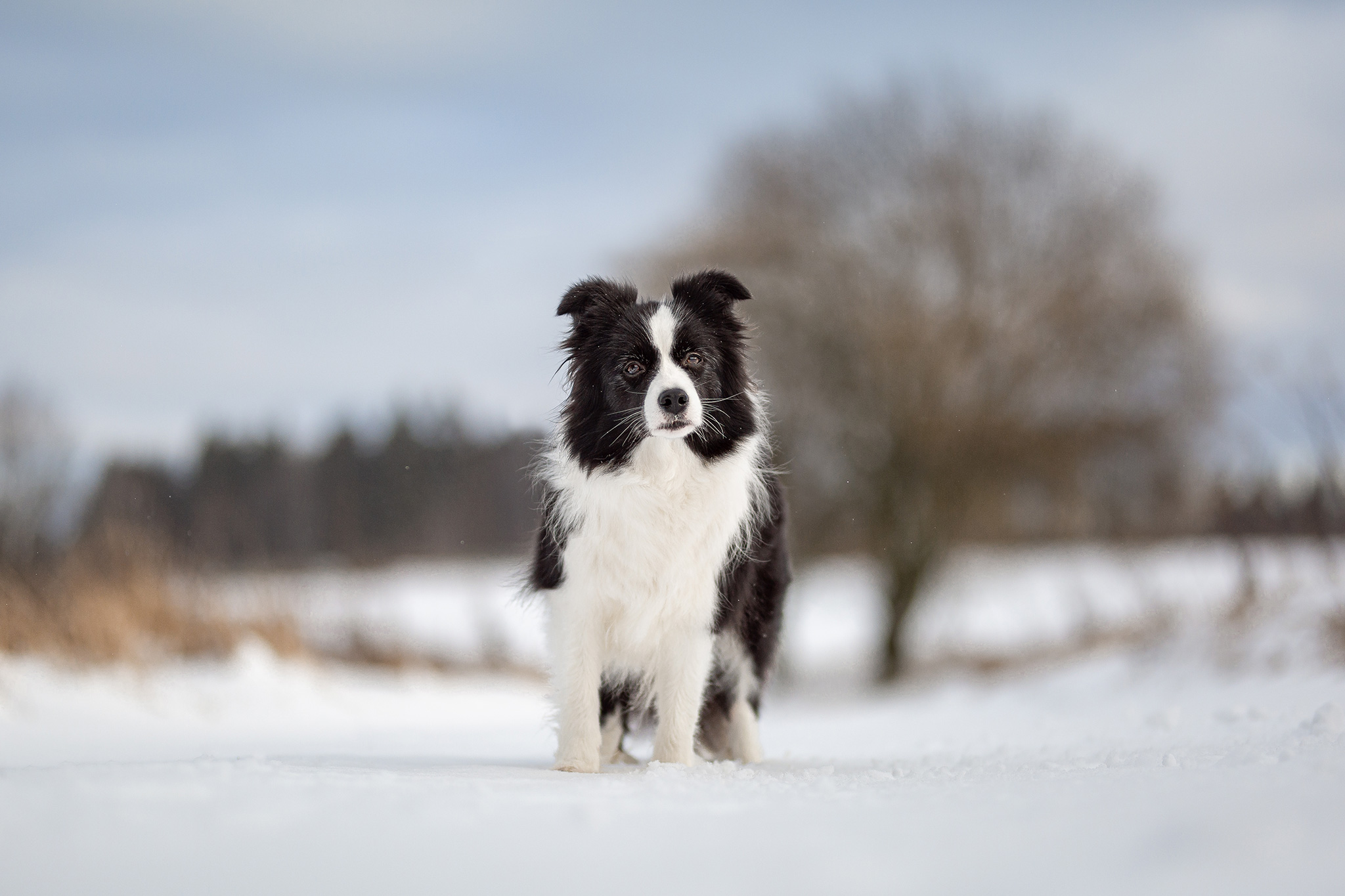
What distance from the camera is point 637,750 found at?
473cm

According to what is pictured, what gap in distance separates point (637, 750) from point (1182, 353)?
12.9 meters

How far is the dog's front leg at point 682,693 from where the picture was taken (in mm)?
4035

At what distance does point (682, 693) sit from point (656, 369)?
128 cm

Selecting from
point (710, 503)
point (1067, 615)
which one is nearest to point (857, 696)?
point (1067, 615)

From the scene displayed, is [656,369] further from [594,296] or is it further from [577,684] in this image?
[577,684]

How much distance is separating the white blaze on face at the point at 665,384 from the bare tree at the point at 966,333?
10.7 meters

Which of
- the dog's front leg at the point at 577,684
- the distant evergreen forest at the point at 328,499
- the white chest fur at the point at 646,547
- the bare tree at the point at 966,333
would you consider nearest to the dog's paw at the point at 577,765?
the dog's front leg at the point at 577,684

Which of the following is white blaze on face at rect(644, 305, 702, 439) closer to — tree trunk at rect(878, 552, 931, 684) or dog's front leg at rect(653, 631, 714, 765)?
dog's front leg at rect(653, 631, 714, 765)

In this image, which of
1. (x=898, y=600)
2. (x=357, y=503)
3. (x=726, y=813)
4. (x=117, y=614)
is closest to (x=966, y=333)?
(x=898, y=600)

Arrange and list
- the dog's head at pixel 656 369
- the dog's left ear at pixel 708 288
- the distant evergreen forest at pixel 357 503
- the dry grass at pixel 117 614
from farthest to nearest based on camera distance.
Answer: the distant evergreen forest at pixel 357 503 < the dry grass at pixel 117 614 < the dog's left ear at pixel 708 288 < the dog's head at pixel 656 369

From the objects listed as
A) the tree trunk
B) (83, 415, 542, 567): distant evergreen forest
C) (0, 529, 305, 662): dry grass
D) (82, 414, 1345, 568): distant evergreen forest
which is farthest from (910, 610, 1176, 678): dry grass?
(0, 529, 305, 662): dry grass

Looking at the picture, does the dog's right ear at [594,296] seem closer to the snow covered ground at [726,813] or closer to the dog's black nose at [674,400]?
the dog's black nose at [674,400]

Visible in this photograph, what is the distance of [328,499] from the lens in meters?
12.2

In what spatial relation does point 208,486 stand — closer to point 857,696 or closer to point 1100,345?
point 857,696
